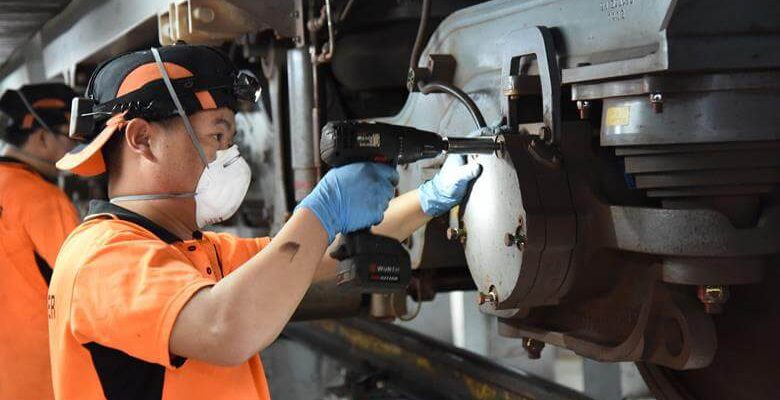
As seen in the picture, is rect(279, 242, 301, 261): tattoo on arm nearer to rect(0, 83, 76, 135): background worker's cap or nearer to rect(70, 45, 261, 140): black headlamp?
rect(70, 45, 261, 140): black headlamp

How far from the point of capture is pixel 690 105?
1708 millimetres

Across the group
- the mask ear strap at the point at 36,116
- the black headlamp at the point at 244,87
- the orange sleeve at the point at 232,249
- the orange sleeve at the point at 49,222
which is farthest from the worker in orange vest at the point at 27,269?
the black headlamp at the point at 244,87

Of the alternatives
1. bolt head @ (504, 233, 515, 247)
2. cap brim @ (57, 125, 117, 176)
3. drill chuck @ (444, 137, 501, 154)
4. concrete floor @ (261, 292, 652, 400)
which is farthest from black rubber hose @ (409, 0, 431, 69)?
concrete floor @ (261, 292, 652, 400)

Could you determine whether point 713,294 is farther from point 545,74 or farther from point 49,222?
point 49,222

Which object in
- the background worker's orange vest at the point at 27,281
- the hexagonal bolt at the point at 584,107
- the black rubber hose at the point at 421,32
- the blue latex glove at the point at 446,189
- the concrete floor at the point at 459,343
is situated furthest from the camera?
the concrete floor at the point at 459,343

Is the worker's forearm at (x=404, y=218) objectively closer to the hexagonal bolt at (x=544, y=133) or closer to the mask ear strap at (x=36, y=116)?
the hexagonal bolt at (x=544, y=133)

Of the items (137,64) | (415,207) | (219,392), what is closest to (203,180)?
(137,64)

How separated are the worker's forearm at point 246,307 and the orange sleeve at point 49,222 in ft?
5.48

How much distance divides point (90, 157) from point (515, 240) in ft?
2.78

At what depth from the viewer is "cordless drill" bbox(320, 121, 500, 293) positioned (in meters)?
1.70

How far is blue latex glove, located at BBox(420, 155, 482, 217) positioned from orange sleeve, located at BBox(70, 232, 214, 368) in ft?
2.39

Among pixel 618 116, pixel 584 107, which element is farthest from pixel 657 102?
pixel 584 107

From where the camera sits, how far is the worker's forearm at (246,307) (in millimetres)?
1444

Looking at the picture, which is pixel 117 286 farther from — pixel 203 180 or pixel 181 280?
pixel 203 180
